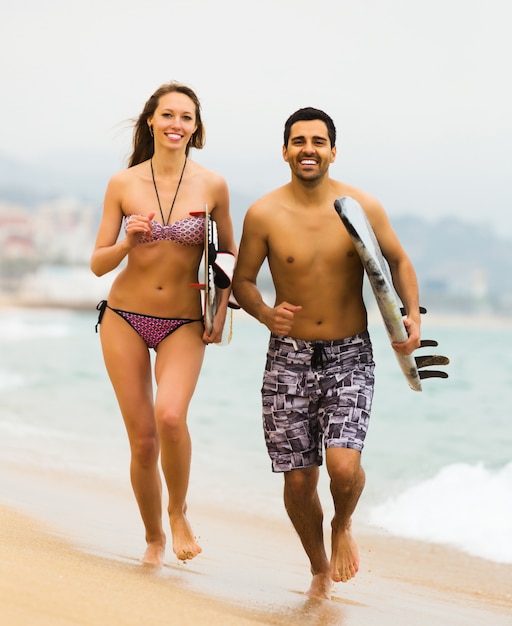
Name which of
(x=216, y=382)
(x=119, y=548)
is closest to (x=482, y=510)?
(x=119, y=548)

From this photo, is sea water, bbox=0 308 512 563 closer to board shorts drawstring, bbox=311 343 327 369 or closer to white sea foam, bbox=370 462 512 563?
white sea foam, bbox=370 462 512 563

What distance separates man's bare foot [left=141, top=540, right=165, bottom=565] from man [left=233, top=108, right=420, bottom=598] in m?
0.75

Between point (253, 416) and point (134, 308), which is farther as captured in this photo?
point (253, 416)

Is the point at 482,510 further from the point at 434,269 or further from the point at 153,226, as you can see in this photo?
the point at 434,269

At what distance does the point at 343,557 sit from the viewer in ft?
15.6

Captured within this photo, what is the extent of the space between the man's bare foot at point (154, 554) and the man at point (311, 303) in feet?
2.45

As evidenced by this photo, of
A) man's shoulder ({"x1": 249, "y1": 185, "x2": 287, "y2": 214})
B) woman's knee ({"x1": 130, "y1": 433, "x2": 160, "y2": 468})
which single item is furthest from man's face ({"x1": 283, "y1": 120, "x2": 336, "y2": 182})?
woman's knee ({"x1": 130, "y1": 433, "x2": 160, "y2": 468})

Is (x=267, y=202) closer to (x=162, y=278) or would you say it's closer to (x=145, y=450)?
(x=162, y=278)

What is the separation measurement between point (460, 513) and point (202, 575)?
346 centimetres

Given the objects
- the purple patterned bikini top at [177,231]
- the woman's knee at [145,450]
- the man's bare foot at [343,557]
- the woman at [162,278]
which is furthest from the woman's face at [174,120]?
the man's bare foot at [343,557]

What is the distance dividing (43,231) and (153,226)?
117598 mm

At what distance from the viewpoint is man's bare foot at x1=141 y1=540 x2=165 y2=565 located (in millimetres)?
5309

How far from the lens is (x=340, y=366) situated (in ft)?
16.1

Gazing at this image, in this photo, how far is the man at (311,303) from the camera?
16.0ft
